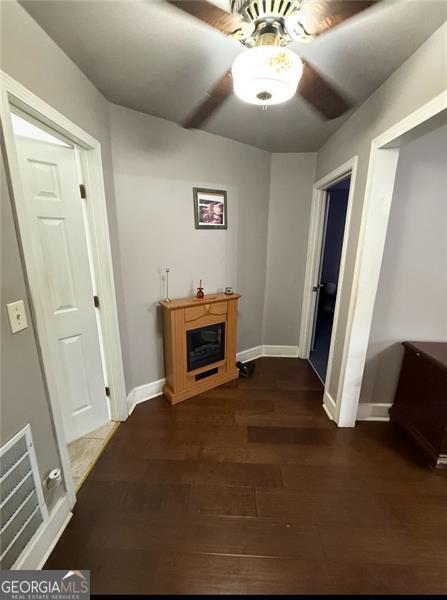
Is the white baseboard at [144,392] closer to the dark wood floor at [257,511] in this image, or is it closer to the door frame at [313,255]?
the dark wood floor at [257,511]

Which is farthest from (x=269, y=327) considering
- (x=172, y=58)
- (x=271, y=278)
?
(x=172, y=58)

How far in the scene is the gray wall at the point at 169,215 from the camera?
188 centimetres

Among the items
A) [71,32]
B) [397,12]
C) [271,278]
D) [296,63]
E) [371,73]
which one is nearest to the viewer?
[296,63]

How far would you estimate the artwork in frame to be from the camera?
224 centimetres

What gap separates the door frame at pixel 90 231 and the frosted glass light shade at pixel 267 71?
896mm

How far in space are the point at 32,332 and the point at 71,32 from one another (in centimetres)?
138

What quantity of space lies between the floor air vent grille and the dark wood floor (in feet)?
0.81

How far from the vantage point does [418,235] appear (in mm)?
1683

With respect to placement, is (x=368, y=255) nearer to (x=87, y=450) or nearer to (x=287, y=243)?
(x=287, y=243)

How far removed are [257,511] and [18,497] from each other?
1157mm

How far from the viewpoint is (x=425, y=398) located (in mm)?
1656

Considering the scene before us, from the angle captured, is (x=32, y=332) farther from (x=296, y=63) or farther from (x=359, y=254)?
(x=359, y=254)

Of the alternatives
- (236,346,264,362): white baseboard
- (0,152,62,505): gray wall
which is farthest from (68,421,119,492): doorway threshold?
(236,346,264,362): white baseboard

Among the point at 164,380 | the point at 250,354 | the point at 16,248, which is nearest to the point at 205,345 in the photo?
the point at 164,380
